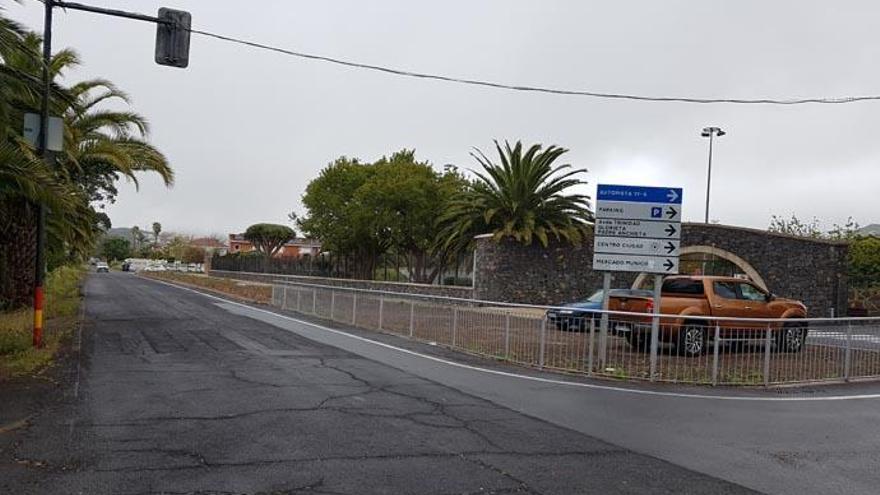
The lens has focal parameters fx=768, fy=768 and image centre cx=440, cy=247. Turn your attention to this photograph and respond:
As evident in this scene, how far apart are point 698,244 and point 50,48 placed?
27.8 metres

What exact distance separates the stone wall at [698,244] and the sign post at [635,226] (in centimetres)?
2017

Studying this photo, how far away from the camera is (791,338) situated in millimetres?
13758

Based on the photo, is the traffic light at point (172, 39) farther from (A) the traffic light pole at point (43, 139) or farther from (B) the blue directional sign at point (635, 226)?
(B) the blue directional sign at point (635, 226)

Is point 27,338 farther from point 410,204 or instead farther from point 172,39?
point 410,204

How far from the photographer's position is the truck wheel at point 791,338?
13477 mm

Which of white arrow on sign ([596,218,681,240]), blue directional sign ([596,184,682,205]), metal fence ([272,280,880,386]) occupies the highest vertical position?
blue directional sign ([596,184,682,205])

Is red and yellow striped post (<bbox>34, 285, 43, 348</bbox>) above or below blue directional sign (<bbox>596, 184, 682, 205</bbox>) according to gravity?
below

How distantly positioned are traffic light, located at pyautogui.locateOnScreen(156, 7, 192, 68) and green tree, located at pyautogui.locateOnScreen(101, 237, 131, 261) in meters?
144

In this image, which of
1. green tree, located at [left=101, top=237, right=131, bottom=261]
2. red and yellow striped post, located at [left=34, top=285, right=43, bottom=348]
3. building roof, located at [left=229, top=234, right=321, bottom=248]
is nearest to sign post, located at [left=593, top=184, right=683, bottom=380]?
red and yellow striped post, located at [left=34, top=285, right=43, bottom=348]

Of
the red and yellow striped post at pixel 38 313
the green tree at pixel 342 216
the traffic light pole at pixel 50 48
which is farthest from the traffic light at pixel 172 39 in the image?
the green tree at pixel 342 216

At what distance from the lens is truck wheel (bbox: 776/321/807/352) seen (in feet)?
44.2

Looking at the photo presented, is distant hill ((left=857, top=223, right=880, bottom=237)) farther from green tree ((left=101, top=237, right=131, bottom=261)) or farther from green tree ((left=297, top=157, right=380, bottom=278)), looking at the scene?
green tree ((left=101, top=237, right=131, bottom=261))

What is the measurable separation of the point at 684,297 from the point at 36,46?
1629 centimetres

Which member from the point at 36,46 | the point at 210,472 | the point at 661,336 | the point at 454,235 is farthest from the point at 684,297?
the point at 454,235
